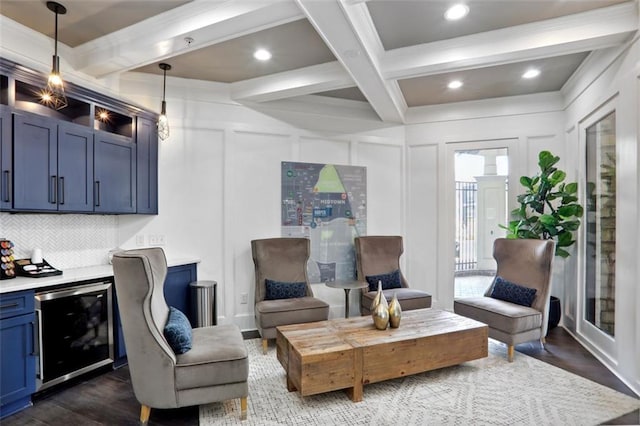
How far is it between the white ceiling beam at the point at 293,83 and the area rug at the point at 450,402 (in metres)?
2.88

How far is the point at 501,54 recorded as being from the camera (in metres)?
3.13

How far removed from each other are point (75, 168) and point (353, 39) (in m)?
2.60

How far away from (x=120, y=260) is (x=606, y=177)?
4281 millimetres

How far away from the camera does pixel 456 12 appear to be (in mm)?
2811

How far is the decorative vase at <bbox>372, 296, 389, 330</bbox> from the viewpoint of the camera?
2982 millimetres

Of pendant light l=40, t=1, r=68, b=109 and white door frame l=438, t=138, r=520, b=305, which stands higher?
pendant light l=40, t=1, r=68, b=109

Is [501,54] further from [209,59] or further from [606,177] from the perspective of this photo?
[209,59]

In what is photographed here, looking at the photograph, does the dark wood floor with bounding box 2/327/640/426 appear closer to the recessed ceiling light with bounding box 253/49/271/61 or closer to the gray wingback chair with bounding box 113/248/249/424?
the gray wingback chair with bounding box 113/248/249/424

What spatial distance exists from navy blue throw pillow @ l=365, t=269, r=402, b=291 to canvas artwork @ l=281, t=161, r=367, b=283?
483 millimetres

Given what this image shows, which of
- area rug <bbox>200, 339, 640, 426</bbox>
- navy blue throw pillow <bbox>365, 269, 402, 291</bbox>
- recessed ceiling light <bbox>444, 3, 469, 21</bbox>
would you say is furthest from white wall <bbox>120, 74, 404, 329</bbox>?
recessed ceiling light <bbox>444, 3, 469, 21</bbox>

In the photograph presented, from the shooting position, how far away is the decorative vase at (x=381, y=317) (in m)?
2.98

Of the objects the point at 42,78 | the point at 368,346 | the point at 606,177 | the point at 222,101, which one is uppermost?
the point at 222,101

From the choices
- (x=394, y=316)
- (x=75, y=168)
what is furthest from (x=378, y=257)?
(x=75, y=168)

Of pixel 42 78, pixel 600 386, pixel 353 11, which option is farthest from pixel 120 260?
pixel 600 386
